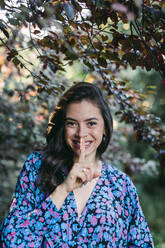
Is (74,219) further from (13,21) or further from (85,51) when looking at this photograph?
(13,21)

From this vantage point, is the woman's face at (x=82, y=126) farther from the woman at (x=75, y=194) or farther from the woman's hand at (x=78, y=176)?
the woman's hand at (x=78, y=176)

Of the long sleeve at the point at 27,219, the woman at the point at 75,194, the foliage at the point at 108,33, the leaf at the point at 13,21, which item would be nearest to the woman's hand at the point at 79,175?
the woman at the point at 75,194

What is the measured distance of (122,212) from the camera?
182cm

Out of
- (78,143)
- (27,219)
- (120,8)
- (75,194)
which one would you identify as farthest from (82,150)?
(120,8)

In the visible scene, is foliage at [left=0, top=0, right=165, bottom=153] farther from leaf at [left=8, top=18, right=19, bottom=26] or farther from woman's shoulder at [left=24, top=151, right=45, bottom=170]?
woman's shoulder at [left=24, top=151, right=45, bottom=170]

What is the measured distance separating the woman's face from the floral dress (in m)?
0.28

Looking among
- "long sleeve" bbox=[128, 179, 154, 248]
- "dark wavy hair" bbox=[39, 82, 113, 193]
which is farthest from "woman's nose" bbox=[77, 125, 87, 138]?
"long sleeve" bbox=[128, 179, 154, 248]

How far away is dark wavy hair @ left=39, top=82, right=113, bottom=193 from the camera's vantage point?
5.98 feet

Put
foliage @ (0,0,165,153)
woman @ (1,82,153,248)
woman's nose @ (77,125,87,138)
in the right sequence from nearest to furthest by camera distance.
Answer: foliage @ (0,0,165,153), woman @ (1,82,153,248), woman's nose @ (77,125,87,138)

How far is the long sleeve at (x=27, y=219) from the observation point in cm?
148

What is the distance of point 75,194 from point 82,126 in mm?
453

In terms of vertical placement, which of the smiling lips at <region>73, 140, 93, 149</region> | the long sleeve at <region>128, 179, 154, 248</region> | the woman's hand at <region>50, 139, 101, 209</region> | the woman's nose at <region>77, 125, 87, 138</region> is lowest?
the long sleeve at <region>128, 179, 154, 248</region>

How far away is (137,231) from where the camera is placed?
5.99ft

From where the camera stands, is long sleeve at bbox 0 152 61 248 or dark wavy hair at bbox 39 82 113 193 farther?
dark wavy hair at bbox 39 82 113 193
